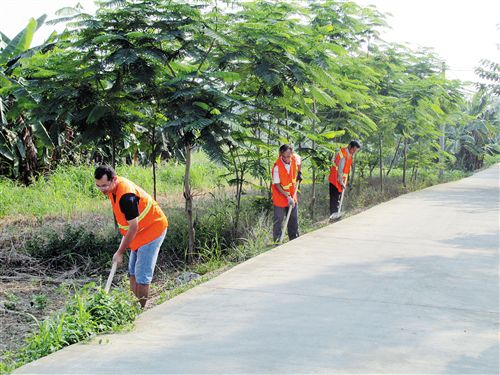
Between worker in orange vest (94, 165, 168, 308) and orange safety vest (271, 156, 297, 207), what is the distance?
11.5 ft

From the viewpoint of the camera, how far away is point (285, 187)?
9695mm

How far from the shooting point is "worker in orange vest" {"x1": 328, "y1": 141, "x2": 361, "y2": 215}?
1192cm

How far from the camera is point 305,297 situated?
597cm

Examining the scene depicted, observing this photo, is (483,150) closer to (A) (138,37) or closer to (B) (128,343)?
(A) (138,37)

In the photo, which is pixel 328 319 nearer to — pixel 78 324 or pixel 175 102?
pixel 78 324

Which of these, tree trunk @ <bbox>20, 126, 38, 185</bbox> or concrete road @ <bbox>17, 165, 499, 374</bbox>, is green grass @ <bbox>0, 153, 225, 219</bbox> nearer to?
tree trunk @ <bbox>20, 126, 38, 185</bbox>

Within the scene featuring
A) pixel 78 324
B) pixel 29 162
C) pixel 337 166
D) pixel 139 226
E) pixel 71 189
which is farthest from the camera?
pixel 29 162

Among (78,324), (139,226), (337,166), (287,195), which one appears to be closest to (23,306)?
(139,226)

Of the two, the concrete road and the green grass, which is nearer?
the concrete road

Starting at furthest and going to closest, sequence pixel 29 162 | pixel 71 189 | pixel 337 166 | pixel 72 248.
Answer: pixel 29 162 < pixel 71 189 < pixel 337 166 < pixel 72 248

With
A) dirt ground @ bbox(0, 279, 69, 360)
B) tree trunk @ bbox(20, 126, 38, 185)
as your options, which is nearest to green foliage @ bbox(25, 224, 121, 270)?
dirt ground @ bbox(0, 279, 69, 360)

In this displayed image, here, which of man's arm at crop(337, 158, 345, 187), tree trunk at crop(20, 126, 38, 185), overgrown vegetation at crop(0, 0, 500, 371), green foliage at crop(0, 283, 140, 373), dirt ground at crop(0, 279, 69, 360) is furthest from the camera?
tree trunk at crop(20, 126, 38, 185)

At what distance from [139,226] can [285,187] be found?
3890 mm

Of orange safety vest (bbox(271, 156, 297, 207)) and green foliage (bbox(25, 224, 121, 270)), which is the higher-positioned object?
orange safety vest (bbox(271, 156, 297, 207))
